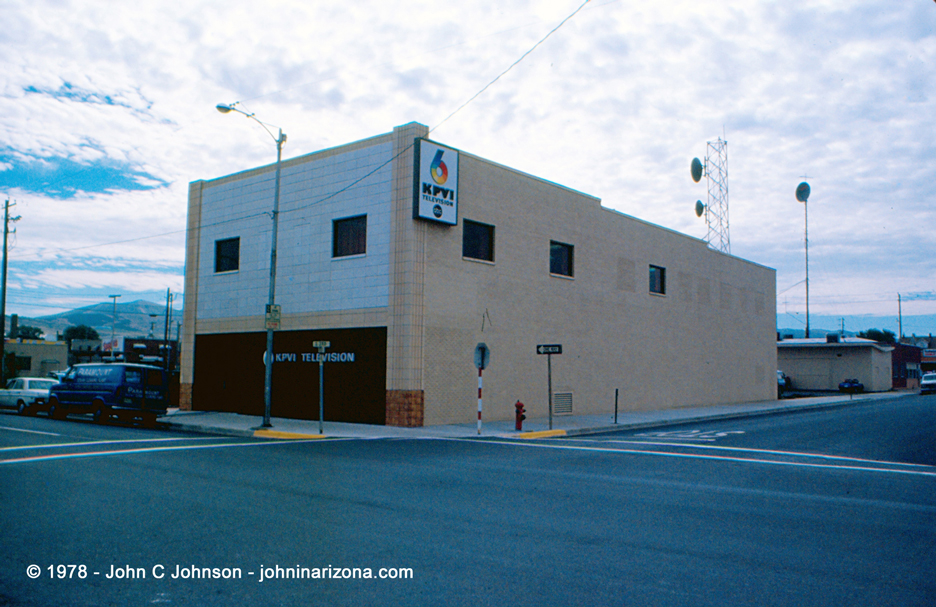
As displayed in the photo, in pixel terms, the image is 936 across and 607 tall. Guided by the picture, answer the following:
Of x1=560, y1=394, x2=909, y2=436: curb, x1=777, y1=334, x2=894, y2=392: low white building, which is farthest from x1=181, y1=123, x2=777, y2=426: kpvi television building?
x1=777, y1=334, x2=894, y2=392: low white building

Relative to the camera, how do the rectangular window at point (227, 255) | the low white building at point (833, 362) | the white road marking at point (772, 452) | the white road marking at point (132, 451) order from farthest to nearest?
the low white building at point (833, 362)
the rectangular window at point (227, 255)
the white road marking at point (772, 452)
the white road marking at point (132, 451)

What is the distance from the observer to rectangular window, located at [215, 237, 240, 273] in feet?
85.4

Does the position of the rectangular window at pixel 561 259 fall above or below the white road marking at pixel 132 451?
above

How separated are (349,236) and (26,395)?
15469 mm

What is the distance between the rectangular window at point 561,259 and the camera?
1016 inches

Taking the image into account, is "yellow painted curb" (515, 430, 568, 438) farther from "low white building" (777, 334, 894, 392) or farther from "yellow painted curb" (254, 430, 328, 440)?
"low white building" (777, 334, 894, 392)

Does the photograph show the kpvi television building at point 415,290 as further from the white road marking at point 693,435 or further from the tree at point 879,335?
the tree at point 879,335

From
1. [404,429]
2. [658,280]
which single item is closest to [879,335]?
[658,280]

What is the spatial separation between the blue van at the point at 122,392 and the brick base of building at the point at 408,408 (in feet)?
26.9

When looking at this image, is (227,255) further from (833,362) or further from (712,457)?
(833,362)

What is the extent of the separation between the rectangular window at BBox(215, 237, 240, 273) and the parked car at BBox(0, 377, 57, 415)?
8041 mm

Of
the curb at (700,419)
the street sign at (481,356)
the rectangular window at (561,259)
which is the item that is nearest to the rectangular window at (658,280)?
the curb at (700,419)

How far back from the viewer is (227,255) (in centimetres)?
2636

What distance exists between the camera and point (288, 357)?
927 inches
